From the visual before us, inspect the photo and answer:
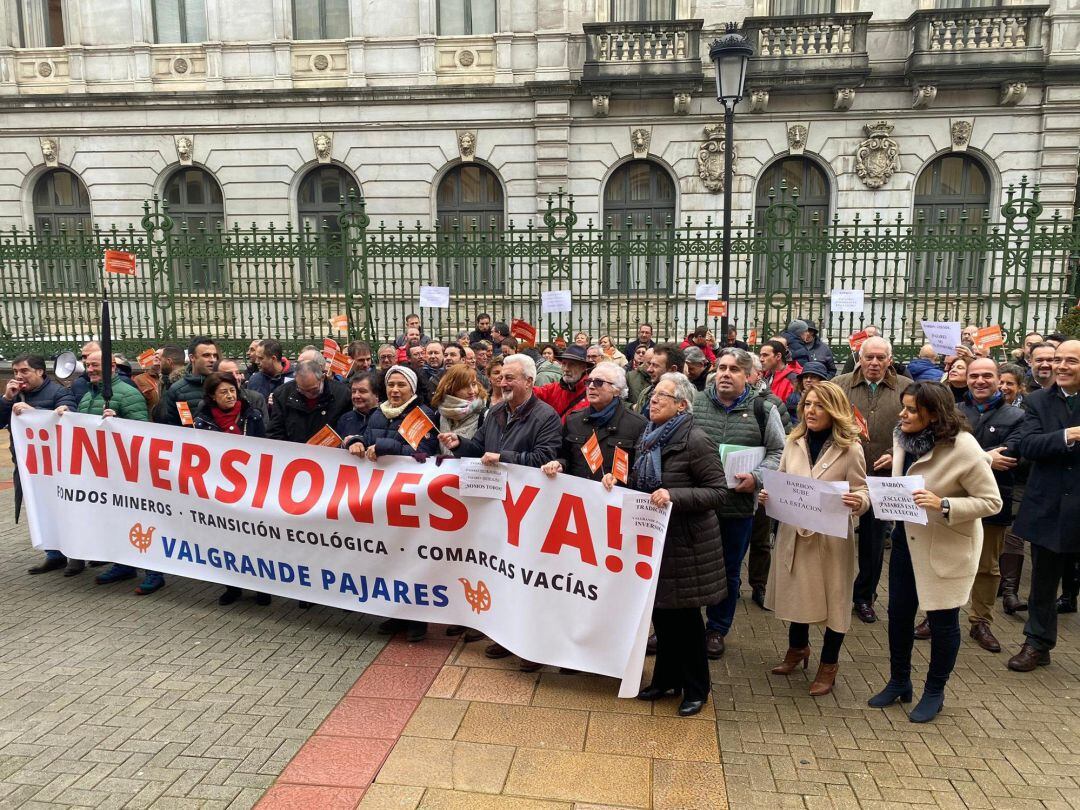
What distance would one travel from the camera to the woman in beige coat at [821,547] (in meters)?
4.33

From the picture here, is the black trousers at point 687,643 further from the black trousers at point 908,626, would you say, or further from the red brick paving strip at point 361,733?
the red brick paving strip at point 361,733

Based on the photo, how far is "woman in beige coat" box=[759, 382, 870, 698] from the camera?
4.33 metres

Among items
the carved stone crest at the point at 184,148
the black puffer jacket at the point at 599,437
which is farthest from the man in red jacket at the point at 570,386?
the carved stone crest at the point at 184,148

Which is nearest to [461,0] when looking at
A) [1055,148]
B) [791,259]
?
[791,259]

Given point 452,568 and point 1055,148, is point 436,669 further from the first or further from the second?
point 1055,148

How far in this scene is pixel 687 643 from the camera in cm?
434

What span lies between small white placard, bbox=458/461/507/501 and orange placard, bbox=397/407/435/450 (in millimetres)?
426

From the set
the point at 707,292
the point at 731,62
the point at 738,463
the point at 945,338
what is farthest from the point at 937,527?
the point at 707,292

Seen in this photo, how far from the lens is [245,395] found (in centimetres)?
629

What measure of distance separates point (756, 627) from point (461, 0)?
18.1 metres

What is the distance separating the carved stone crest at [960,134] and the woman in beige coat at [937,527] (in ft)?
54.6

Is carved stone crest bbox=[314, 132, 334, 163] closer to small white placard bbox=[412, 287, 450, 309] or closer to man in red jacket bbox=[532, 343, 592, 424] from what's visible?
small white placard bbox=[412, 287, 450, 309]

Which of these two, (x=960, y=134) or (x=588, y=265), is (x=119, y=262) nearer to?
(x=588, y=265)

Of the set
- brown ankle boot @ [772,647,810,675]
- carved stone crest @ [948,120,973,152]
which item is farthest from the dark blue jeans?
carved stone crest @ [948,120,973,152]
